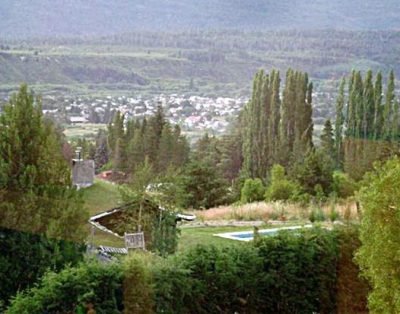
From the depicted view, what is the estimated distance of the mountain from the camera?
2108cm

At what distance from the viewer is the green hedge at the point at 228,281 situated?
4.65m

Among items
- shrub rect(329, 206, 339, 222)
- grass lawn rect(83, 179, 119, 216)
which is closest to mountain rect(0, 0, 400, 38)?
grass lawn rect(83, 179, 119, 216)

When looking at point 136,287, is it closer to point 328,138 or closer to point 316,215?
point 316,215

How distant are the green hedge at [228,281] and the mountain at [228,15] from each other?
14.4 m

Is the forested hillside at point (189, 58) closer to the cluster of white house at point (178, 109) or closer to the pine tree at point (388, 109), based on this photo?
the cluster of white house at point (178, 109)

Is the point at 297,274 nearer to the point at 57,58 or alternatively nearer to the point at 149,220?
the point at 149,220

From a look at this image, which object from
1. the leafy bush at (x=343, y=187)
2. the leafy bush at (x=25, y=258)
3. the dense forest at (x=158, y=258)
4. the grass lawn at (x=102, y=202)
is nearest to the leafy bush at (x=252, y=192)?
the leafy bush at (x=343, y=187)

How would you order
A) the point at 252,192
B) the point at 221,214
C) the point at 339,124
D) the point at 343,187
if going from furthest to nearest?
the point at 339,124
the point at 252,192
the point at 343,187
the point at 221,214

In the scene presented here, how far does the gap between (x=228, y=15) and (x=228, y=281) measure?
21.5 m

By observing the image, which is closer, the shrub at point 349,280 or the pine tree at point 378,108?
the shrub at point 349,280

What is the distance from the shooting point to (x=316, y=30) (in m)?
28.5

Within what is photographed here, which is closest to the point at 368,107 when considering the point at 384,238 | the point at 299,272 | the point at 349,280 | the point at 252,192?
the point at 252,192

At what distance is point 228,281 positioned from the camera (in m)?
5.43

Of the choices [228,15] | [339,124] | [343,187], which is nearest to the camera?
[343,187]
